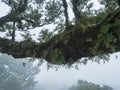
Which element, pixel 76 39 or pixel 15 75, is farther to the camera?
pixel 15 75

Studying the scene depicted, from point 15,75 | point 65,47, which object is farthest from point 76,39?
point 15,75

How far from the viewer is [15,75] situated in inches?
2274

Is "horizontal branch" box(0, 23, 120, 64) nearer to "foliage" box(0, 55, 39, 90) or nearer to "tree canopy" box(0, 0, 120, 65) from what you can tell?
"tree canopy" box(0, 0, 120, 65)

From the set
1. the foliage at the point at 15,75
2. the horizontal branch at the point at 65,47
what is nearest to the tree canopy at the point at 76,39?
the horizontal branch at the point at 65,47

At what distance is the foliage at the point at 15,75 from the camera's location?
53084 millimetres

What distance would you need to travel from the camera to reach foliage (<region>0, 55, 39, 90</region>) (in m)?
53.1

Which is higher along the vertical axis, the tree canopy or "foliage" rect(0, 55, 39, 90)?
"foliage" rect(0, 55, 39, 90)

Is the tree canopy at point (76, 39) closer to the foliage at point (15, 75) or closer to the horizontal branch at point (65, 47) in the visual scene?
the horizontal branch at point (65, 47)

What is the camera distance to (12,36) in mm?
8492

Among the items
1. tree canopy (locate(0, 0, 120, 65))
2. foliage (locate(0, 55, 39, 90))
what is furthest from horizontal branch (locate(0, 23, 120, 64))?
foliage (locate(0, 55, 39, 90))

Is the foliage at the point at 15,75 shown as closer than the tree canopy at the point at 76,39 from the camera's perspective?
No

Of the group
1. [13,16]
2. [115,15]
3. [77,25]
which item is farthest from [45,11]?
[115,15]

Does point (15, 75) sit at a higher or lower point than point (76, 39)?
higher

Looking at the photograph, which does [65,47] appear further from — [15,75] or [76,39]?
[15,75]
